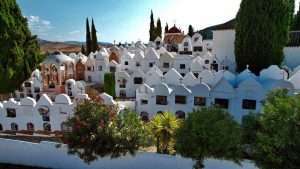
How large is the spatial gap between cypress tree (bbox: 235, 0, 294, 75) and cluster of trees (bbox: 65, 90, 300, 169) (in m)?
13.4

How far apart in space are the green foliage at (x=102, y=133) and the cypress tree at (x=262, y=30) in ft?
51.2

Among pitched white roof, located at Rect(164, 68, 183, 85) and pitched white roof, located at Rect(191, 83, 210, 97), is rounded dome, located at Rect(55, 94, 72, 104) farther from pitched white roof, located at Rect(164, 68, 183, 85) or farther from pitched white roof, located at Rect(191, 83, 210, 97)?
pitched white roof, located at Rect(191, 83, 210, 97)

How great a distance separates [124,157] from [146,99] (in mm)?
8865

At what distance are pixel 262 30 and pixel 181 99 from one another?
988 cm

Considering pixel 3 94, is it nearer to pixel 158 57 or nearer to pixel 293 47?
pixel 158 57

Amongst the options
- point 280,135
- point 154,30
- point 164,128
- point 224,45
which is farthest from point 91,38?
point 280,135

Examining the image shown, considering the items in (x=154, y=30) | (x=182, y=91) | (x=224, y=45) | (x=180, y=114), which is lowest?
(x=180, y=114)

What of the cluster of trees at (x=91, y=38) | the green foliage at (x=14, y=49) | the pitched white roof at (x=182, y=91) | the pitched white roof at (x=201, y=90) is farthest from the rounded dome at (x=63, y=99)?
the cluster of trees at (x=91, y=38)

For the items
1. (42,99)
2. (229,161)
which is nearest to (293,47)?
(229,161)

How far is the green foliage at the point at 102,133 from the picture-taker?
40.1ft

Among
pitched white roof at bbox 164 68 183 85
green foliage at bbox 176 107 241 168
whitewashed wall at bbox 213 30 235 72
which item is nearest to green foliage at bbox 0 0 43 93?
pitched white roof at bbox 164 68 183 85

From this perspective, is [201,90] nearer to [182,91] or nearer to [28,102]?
[182,91]

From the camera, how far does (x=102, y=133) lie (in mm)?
12227

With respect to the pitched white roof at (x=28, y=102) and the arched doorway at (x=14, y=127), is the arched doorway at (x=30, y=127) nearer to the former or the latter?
the arched doorway at (x=14, y=127)
